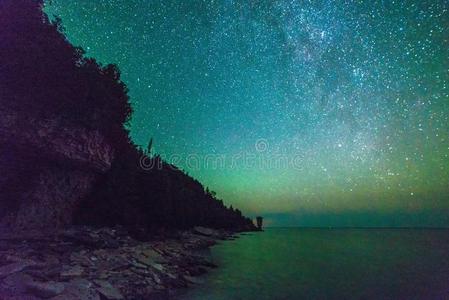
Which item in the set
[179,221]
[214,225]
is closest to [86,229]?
[179,221]

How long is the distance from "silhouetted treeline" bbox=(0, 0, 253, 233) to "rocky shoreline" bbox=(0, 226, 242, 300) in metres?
5.34

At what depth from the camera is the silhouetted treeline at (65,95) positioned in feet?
62.0

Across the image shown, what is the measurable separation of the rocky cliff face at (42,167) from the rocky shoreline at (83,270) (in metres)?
2.32

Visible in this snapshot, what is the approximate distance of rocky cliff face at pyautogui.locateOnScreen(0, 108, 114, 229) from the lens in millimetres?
18828

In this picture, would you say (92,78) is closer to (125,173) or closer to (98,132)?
(98,132)

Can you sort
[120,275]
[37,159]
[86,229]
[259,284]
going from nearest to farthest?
[120,275] → [259,284] → [37,159] → [86,229]

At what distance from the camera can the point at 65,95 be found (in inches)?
850

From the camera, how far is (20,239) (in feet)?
55.7

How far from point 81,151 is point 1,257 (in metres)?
11.7

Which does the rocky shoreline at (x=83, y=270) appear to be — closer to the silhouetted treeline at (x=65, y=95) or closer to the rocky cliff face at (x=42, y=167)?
the rocky cliff face at (x=42, y=167)

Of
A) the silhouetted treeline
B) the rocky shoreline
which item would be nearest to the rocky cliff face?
the silhouetted treeline

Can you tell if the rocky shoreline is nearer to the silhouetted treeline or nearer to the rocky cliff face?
the rocky cliff face

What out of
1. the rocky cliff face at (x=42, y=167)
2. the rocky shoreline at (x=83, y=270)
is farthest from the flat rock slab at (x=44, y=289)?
the rocky cliff face at (x=42, y=167)

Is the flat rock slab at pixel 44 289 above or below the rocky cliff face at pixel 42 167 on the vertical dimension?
below
